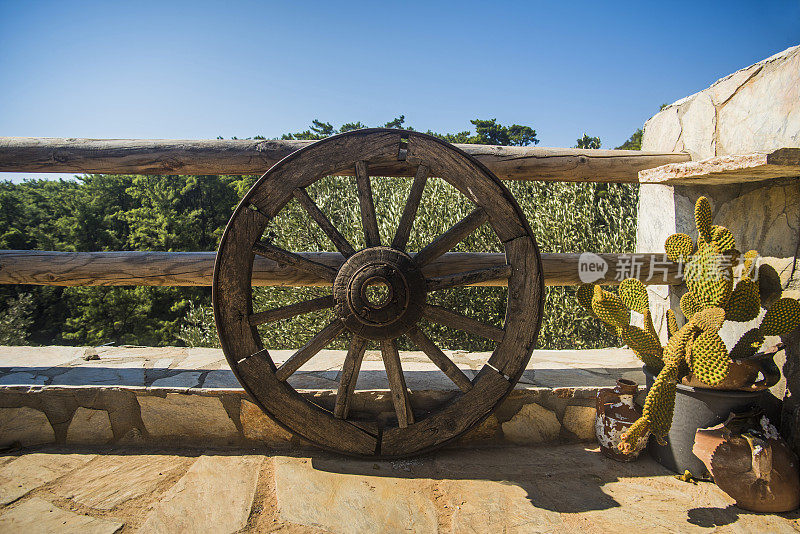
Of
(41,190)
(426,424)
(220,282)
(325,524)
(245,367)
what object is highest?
(41,190)

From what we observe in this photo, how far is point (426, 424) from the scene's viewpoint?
87.7 inches

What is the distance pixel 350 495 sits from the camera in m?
1.98

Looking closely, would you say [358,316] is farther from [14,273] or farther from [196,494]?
[14,273]

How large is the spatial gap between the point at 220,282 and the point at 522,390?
157 cm

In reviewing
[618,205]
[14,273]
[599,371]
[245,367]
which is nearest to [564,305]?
[618,205]

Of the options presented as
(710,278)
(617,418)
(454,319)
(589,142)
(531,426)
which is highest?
(589,142)

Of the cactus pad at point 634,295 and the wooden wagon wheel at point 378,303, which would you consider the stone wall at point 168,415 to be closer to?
the wooden wagon wheel at point 378,303

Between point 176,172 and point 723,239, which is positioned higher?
point 176,172

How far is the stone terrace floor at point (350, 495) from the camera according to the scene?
1813mm

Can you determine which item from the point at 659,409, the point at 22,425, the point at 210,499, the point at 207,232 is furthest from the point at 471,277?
the point at 207,232

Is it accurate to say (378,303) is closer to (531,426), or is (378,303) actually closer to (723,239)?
(531,426)

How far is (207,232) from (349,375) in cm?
831

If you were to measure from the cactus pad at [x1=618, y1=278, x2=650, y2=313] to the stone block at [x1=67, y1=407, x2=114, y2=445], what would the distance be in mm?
2668

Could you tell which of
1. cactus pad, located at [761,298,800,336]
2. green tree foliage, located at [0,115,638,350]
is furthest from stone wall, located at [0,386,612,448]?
green tree foliage, located at [0,115,638,350]
